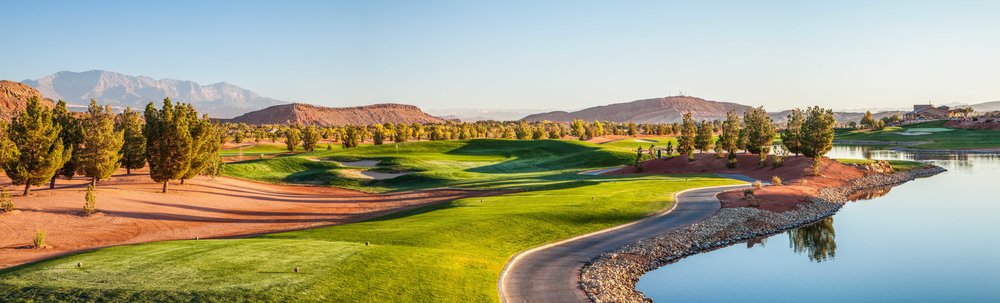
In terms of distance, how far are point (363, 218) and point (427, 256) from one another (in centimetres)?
1940

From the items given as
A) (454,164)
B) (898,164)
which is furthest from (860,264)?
(454,164)

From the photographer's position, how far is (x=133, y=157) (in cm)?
5453

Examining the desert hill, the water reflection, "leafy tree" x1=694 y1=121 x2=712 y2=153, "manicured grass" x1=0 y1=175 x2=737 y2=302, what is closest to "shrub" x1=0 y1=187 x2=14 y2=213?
"manicured grass" x1=0 y1=175 x2=737 y2=302

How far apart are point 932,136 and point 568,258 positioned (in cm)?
13034

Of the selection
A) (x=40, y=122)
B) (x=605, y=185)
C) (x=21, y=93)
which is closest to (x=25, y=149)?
(x=40, y=122)

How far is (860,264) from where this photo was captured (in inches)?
1094

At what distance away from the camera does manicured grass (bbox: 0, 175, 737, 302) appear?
18.0m

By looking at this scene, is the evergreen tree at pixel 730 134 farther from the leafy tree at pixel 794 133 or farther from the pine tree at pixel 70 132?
the pine tree at pixel 70 132

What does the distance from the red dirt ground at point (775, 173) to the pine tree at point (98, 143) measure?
40.9 meters

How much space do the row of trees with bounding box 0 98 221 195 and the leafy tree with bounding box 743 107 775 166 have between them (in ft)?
171

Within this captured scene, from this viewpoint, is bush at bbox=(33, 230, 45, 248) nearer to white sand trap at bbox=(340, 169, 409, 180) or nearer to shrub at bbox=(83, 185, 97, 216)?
shrub at bbox=(83, 185, 97, 216)

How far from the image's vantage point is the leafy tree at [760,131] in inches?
2566

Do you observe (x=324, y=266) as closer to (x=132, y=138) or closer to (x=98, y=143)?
(x=98, y=143)

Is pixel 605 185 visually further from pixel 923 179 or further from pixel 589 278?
pixel 923 179
